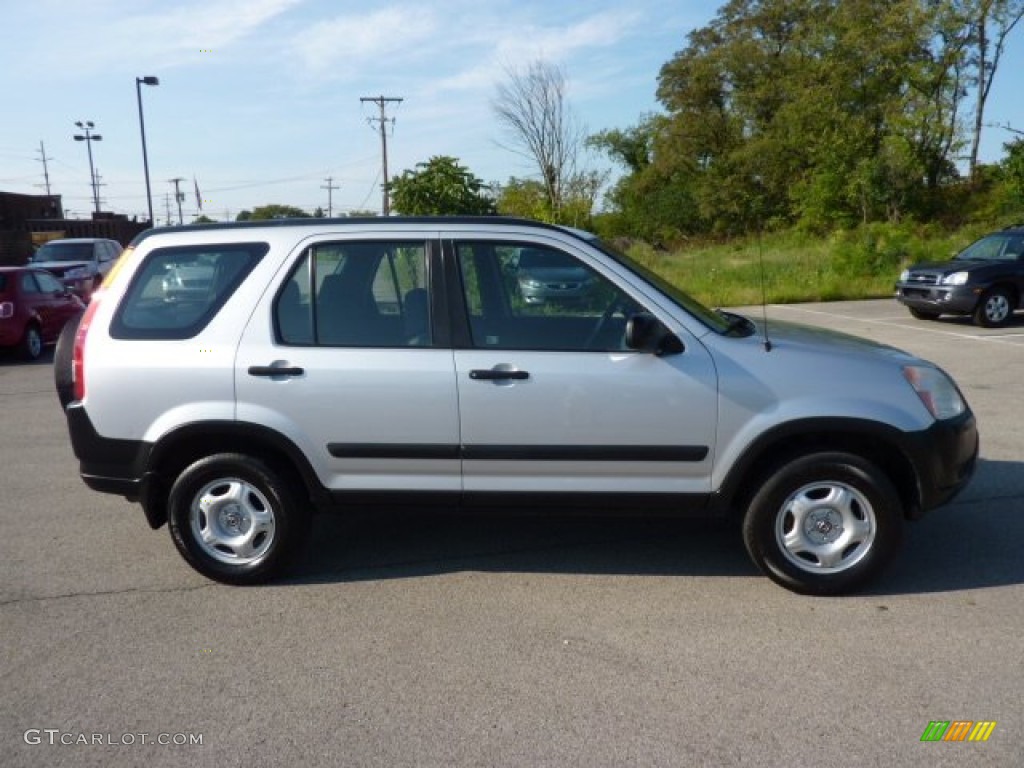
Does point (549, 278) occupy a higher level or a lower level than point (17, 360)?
higher

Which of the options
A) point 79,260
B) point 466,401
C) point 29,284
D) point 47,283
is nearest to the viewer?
point 466,401

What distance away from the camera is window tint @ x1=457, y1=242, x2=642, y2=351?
4285 mm

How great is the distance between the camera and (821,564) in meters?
4.29

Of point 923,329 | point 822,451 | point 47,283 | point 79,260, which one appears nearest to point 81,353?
point 822,451

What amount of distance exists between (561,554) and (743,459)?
1.27m

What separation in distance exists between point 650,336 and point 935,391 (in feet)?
4.81

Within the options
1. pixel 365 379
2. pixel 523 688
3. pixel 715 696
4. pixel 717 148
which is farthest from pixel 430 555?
pixel 717 148

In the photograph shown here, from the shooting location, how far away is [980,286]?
46.6ft

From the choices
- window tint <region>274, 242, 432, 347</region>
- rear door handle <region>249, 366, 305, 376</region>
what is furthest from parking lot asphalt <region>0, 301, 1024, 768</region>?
window tint <region>274, 242, 432, 347</region>

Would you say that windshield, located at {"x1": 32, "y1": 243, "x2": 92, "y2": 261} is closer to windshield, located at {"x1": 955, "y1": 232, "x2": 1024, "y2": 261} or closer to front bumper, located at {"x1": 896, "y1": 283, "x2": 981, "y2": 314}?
front bumper, located at {"x1": 896, "y1": 283, "x2": 981, "y2": 314}

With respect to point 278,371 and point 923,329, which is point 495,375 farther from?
point 923,329

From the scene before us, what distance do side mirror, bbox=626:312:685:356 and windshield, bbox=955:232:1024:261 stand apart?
13.0 metres

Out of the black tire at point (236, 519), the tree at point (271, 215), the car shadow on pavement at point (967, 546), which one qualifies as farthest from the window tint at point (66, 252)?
the car shadow on pavement at point (967, 546)

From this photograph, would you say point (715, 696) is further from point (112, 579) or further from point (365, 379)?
point (112, 579)
